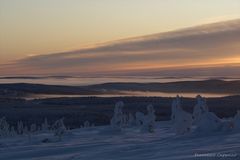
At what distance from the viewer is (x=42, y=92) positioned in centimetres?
8506

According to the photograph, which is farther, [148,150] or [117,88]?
[117,88]

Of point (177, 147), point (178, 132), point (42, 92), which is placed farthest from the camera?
point (42, 92)

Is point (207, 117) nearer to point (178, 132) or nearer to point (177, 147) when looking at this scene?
point (178, 132)

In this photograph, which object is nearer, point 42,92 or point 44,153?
point 44,153

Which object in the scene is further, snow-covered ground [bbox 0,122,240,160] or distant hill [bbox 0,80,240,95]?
distant hill [bbox 0,80,240,95]

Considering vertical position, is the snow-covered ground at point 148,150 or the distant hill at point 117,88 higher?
the distant hill at point 117,88

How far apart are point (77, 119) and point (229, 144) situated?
96.7ft

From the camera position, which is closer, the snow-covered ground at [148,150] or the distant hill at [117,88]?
the snow-covered ground at [148,150]

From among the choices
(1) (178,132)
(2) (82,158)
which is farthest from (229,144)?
(1) (178,132)

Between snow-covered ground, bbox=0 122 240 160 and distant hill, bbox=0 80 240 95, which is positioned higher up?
distant hill, bbox=0 80 240 95

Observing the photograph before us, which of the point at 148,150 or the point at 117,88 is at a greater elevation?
the point at 117,88

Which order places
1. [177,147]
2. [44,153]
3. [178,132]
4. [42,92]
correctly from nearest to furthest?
[177,147]
[44,153]
[178,132]
[42,92]

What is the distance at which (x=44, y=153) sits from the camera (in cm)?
1148

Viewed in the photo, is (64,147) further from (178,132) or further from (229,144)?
(229,144)
